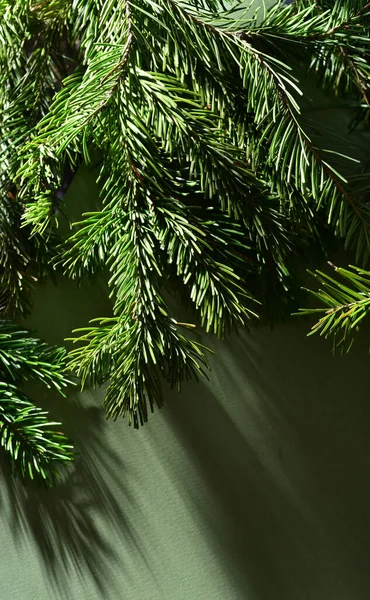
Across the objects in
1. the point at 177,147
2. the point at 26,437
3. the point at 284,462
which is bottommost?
the point at 284,462

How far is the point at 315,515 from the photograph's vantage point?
2.18ft

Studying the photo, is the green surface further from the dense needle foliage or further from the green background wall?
the dense needle foliage

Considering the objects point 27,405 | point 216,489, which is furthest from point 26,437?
point 216,489

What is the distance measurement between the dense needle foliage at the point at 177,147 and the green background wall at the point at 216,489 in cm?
13

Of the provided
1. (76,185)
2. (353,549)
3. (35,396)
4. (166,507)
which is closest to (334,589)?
(353,549)

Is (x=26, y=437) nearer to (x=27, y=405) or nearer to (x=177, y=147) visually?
(x=27, y=405)

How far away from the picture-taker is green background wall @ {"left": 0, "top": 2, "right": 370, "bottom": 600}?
665mm

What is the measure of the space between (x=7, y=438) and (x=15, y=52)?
11.7 inches

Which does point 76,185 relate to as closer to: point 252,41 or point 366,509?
point 252,41

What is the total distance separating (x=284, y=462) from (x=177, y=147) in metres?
0.33

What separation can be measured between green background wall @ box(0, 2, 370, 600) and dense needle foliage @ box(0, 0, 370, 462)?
0.44 feet

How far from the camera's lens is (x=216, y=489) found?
67 cm

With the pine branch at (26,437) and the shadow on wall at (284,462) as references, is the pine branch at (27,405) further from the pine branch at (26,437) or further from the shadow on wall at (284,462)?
the shadow on wall at (284,462)

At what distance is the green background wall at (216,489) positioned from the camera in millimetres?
665
